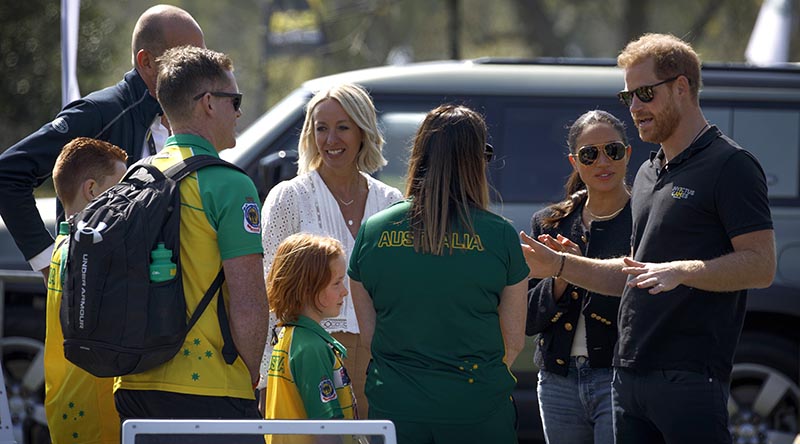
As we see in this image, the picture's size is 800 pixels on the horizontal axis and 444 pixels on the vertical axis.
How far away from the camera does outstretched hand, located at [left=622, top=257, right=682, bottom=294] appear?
3312mm

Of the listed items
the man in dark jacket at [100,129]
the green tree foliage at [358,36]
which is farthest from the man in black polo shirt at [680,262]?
the green tree foliage at [358,36]

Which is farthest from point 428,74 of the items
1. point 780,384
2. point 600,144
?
point 780,384

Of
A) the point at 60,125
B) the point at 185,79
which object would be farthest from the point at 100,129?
the point at 185,79

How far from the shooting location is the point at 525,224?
609 centimetres

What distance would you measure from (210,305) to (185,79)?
0.71 metres

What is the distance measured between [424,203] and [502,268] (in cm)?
32

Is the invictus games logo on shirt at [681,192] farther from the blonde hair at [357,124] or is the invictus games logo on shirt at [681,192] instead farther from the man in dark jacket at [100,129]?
the man in dark jacket at [100,129]

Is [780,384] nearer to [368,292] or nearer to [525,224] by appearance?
[525,224]

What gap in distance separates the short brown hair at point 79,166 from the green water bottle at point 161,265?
2.92 feet

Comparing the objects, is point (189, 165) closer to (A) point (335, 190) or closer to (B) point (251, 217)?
(B) point (251, 217)

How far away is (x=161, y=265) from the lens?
3.10 meters

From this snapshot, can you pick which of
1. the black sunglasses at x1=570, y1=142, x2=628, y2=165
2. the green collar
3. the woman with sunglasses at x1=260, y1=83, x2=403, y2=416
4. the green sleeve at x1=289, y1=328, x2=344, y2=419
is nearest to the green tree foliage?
the black sunglasses at x1=570, y1=142, x2=628, y2=165

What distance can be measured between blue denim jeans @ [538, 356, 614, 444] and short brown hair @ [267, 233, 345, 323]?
109 centimetres

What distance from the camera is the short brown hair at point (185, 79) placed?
10.7ft
